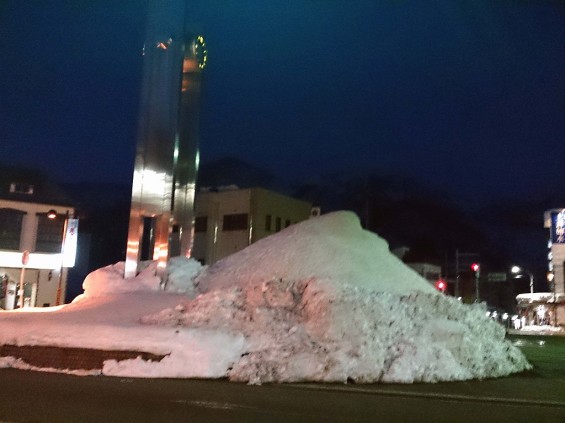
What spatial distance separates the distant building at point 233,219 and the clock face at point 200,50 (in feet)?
69.8

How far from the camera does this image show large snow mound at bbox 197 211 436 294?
15.5 metres

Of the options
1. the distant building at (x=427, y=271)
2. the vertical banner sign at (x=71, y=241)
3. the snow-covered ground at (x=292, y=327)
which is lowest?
the snow-covered ground at (x=292, y=327)

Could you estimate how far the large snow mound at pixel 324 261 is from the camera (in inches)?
609

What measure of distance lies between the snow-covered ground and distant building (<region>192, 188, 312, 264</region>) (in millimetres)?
24988

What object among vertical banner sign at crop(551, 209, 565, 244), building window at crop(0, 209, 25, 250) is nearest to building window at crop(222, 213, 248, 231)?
building window at crop(0, 209, 25, 250)

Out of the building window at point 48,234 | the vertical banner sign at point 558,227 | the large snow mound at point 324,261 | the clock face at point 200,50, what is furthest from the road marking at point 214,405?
the vertical banner sign at point 558,227

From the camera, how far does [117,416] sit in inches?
289

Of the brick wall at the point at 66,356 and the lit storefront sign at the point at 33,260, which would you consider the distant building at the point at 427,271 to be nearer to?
the lit storefront sign at the point at 33,260

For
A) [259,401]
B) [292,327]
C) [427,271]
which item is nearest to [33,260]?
[292,327]

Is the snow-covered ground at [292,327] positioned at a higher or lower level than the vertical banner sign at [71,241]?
lower

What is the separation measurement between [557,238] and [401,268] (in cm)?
3758

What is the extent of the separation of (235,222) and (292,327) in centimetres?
3038

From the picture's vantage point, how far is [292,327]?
1277 centimetres

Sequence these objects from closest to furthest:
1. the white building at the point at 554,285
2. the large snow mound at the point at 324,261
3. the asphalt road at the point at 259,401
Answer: the asphalt road at the point at 259,401 < the large snow mound at the point at 324,261 < the white building at the point at 554,285
